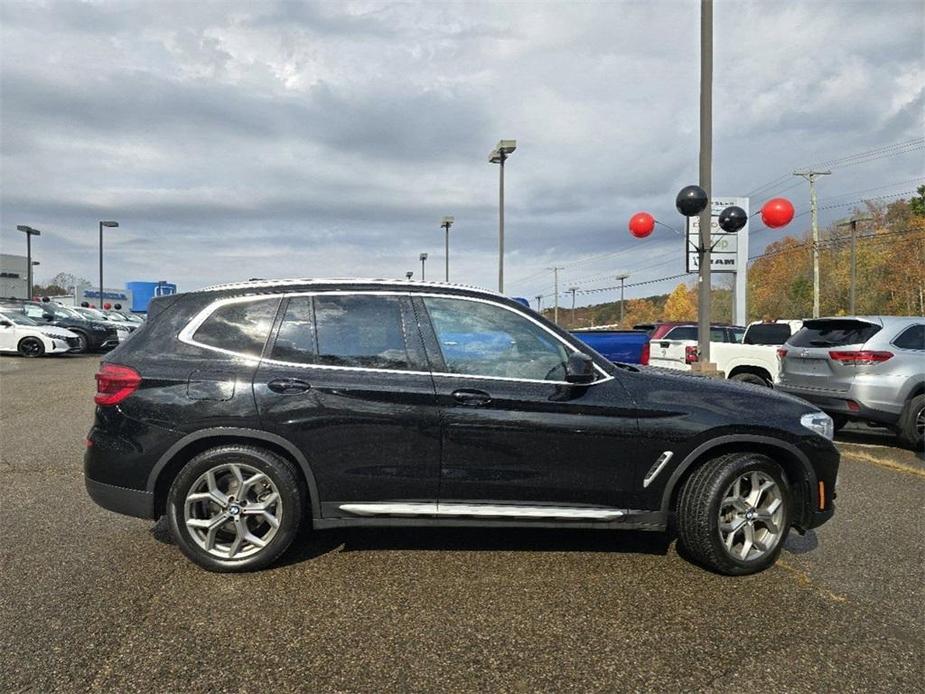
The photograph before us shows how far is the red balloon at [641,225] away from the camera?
13.6m

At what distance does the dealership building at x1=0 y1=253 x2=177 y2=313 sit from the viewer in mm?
37759

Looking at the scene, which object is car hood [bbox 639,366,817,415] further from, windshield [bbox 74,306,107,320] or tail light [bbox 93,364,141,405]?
windshield [bbox 74,306,107,320]

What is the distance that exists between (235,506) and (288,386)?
2.42ft

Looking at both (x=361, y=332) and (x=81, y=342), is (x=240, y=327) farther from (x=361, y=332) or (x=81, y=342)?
(x=81, y=342)

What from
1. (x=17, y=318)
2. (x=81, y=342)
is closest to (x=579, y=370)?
(x=81, y=342)

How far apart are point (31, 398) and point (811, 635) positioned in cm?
1167

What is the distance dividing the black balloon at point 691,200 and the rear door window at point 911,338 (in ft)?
10.3

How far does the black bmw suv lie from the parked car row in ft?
48.7

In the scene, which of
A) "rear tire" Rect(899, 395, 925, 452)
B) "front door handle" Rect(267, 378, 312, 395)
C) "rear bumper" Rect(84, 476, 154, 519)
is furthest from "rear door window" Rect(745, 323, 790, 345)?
"rear bumper" Rect(84, 476, 154, 519)

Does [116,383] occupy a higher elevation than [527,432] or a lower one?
higher

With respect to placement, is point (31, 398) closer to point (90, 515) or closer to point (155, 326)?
point (90, 515)

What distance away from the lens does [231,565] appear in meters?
3.38

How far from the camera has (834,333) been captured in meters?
7.38

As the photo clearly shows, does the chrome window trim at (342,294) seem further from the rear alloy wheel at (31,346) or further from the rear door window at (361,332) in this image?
the rear alloy wheel at (31,346)
